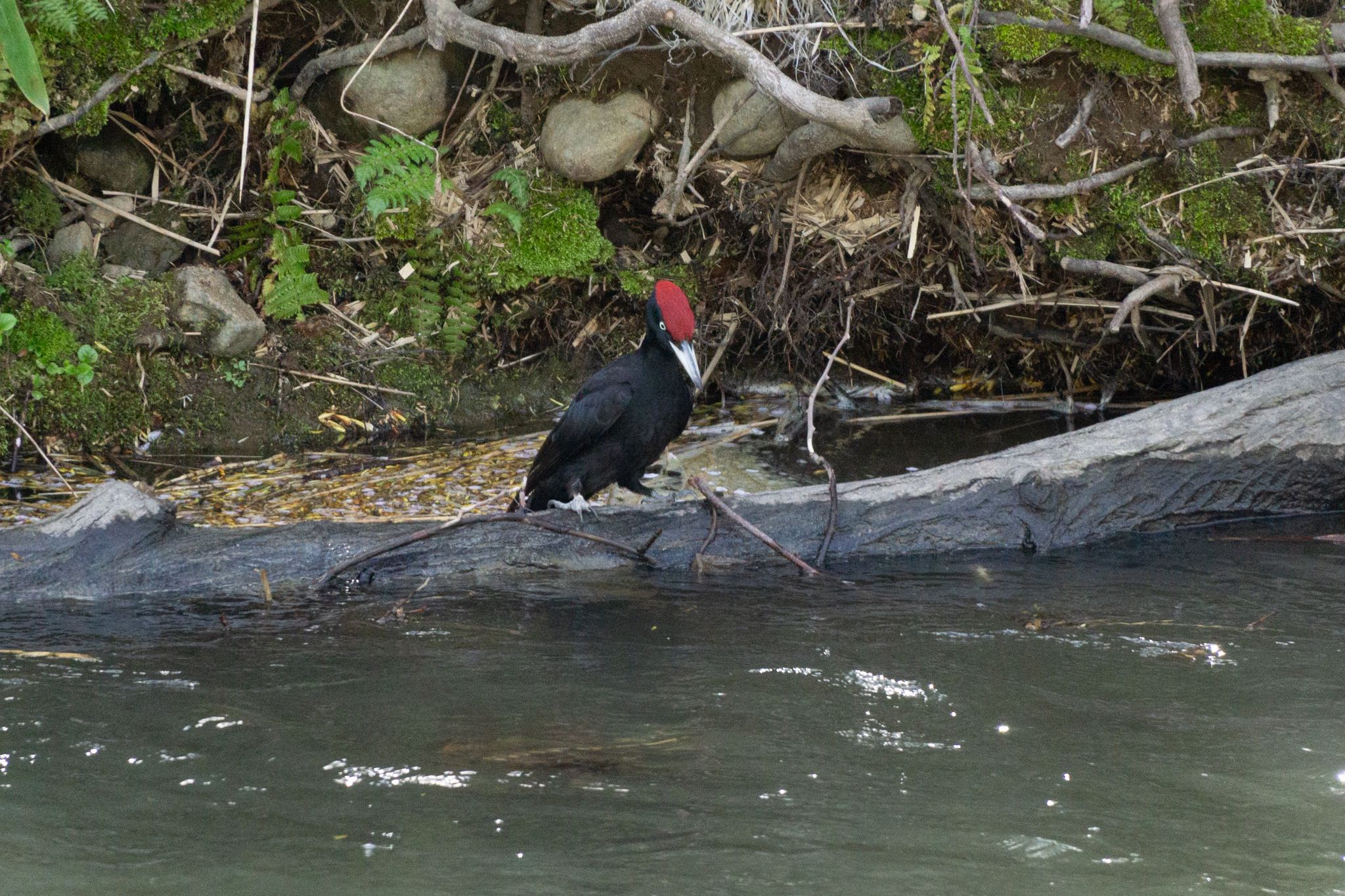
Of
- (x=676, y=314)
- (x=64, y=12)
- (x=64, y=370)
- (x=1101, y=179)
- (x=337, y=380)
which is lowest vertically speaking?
(x=337, y=380)

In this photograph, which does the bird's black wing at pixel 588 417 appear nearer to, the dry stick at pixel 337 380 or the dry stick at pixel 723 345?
the dry stick at pixel 723 345

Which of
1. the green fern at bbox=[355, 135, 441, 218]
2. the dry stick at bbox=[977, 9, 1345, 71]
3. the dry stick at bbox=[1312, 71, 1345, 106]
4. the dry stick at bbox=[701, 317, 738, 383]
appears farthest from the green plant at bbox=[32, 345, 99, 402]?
the dry stick at bbox=[1312, 71, 1345, 106]

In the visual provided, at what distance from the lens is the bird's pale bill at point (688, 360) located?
455cm

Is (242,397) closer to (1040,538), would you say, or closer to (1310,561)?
(1040,538)

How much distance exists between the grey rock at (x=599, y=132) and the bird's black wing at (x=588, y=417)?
2.26 meters

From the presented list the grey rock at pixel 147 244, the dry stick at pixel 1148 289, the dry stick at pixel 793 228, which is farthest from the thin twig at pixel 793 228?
the grey rock at pixel 147 244

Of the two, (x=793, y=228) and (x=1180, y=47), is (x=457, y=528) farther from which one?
(x=1180, y=47)

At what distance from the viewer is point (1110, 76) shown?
19.4ft

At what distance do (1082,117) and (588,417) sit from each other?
3032 millimetres

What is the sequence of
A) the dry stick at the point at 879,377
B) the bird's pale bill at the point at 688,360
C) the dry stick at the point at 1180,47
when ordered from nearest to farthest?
1. the bird's pale bill at the point at 688,360
2. the dry stick at the point at 1180,47
3. the dry stick at the point at 879,377

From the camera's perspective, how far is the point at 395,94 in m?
6.71

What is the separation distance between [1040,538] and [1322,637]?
103cm

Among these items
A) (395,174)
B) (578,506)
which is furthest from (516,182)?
(578,506)

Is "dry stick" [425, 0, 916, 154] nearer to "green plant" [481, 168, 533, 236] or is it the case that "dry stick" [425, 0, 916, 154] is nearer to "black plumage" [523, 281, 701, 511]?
"green plant" [481, 168, 533, 236]
